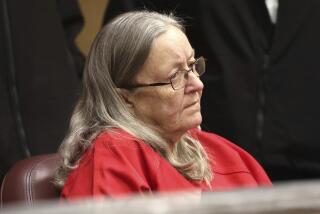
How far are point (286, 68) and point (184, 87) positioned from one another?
0.99 meters

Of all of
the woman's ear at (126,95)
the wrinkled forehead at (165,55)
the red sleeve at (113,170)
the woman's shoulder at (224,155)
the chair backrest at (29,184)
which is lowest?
the woman's shoulder at (224,155)

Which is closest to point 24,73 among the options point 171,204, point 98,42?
point 98,42

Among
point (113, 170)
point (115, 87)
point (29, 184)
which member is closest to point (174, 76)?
point (115, 87)

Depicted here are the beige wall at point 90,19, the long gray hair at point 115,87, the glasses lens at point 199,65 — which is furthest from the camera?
the beige wall at point 90,19

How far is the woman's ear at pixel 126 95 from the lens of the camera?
1383mm

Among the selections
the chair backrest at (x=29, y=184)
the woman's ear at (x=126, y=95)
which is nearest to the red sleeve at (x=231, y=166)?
the woman's ear at (x=126, y=95)

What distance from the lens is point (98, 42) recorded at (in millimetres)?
1373

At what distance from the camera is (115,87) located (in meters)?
1.38

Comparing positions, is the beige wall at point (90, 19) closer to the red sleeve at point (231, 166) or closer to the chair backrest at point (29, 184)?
the red sleeve at point (231, 166)

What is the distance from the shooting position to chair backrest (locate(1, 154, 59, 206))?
1.29 m

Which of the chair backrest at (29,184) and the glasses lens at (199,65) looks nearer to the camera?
the chair backrest at (29,184)

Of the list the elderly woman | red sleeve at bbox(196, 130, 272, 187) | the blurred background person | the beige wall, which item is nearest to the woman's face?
the elderly woman

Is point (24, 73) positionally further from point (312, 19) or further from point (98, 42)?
point (312, 19)

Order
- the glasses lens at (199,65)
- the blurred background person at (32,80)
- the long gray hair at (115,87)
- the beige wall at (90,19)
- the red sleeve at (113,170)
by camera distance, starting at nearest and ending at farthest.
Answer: the red sleeve at (113,170) < the long gray hair at (115,87) < the glasses lens at (199,65) < the blurred background person at (32,80) < the beige wall at (90,19)
